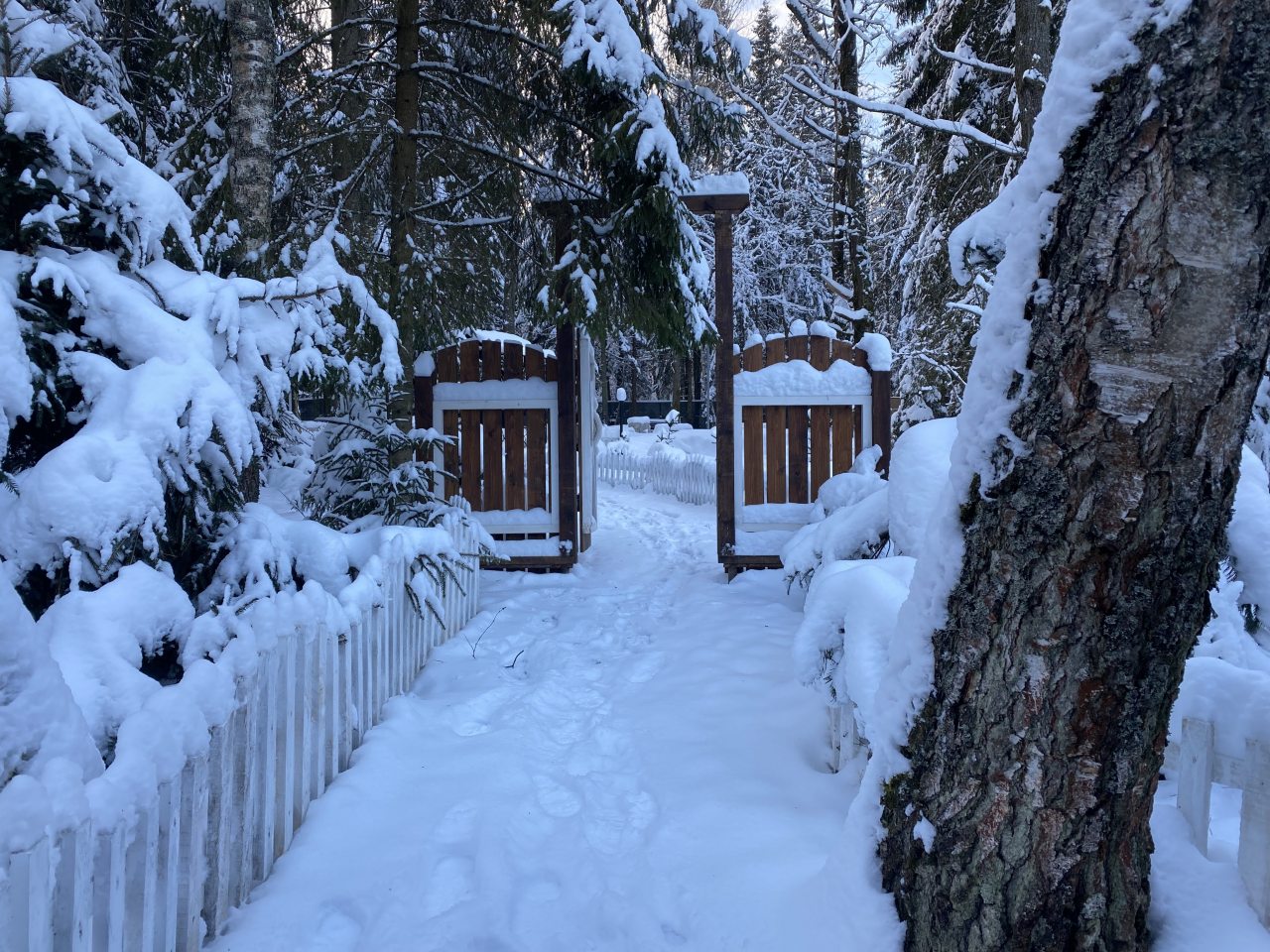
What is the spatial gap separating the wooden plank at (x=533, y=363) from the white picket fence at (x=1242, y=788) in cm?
610

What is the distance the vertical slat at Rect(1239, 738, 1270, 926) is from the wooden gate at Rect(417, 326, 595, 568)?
5.93 m

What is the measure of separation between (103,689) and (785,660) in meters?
3.50

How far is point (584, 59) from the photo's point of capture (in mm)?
5676

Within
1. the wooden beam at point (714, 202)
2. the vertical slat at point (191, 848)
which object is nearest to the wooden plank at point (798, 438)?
the wooden beam at point (714, 202)

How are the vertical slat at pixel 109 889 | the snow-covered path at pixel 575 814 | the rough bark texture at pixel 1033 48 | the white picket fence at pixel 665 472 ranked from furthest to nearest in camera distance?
the white picket fence at pixel 665 472
the rough bark texture at pixel 1033 48
the snow-covered path at pixel 575 814
the vertical slat at pixel 109 889

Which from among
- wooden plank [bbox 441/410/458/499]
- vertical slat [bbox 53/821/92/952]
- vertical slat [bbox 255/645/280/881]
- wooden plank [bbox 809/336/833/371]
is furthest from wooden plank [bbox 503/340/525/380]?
vertical slat [bbox 53/821/92/952]

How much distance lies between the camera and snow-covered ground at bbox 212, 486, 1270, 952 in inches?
81.4

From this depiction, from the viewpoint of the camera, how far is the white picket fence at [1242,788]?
1644 millimetres

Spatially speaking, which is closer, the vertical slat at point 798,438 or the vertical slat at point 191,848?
the vertical slat at point 191,848

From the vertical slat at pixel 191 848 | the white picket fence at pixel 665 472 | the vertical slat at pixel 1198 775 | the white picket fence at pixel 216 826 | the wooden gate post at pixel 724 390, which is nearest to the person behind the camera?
the white picket fence at pixel 216 826

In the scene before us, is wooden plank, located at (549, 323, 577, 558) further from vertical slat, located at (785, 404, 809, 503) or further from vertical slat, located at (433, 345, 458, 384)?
vertical slat, located at (785, 404, 809, 503)

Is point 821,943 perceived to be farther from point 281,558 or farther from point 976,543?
point 281,558

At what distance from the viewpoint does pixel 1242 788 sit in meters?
1.72

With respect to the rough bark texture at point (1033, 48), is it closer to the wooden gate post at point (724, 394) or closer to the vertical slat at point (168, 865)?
the wooden gate post at point (724, 394)
